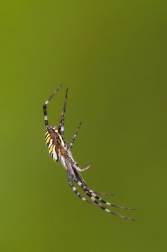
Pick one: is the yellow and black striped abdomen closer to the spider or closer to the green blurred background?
the spider

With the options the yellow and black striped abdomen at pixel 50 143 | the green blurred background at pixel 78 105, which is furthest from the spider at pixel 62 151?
the green blurred background at pixel 78 105

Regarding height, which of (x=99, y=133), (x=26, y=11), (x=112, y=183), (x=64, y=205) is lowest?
(x=64, y=205)

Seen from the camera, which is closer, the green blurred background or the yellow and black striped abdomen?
the yellow and black striped abdomen

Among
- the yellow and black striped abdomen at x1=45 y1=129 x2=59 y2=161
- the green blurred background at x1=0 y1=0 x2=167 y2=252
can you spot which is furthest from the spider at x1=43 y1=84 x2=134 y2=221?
the green blurred background at x1=0 y1=0 x2=167 y2=252

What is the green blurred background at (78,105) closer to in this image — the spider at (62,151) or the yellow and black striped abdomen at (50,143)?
the spider at (62,151)

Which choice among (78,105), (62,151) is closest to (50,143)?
(62,151)

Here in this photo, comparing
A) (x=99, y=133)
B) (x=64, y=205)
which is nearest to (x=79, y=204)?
(x=64, y=205)

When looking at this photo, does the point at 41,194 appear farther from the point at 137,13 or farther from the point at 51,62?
the point at 137,13

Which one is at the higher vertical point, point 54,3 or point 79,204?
point 54,3
